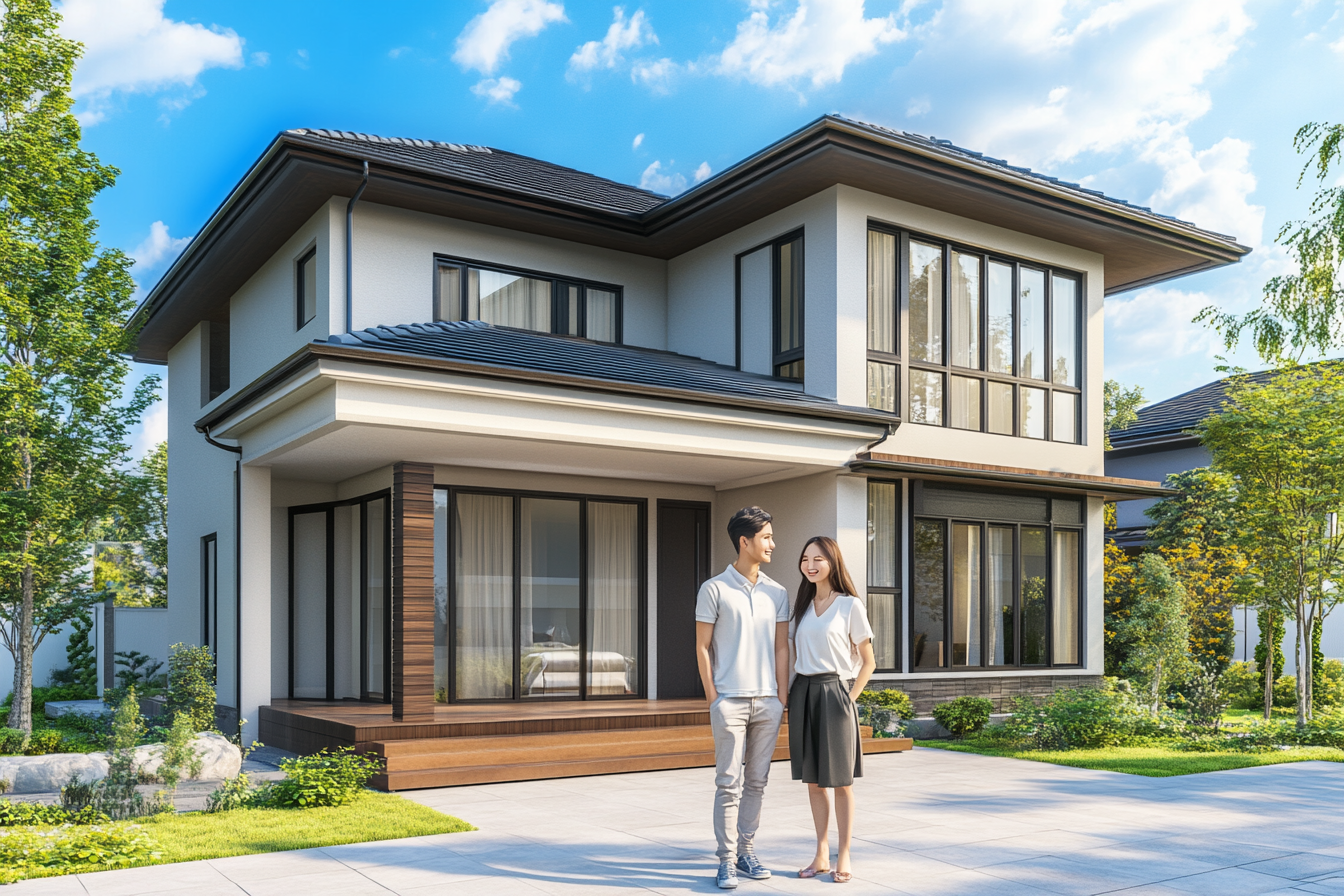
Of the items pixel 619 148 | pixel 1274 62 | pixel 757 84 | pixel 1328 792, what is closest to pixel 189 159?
pixel 619 148

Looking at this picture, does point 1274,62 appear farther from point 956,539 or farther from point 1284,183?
point 956,539

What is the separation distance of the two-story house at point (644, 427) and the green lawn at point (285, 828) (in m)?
2.13

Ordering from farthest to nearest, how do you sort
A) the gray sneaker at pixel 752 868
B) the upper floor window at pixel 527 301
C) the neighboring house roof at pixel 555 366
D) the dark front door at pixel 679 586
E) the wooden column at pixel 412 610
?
the dark front door at pixel 679 586 < the upper floor window at pixel 527 301 < the wooden column at pixel 412 610 < the neighboring house roof at pixel 555 366 < the gray sneaker at pixel 752 868

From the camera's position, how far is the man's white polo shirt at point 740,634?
18.0ft

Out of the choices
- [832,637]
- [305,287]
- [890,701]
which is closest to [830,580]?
[832,637]

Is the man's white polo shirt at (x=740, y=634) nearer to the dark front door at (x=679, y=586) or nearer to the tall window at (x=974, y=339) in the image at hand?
the tall window at (x=974, y=339)

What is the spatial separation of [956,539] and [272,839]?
28.8ft

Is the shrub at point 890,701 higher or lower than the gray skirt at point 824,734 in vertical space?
lower

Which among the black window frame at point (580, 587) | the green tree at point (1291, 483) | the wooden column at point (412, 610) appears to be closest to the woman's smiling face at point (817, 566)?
the wooden column at point (412, 610)

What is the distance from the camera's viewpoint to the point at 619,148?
53.8 meters

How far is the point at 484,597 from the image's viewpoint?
11.6m

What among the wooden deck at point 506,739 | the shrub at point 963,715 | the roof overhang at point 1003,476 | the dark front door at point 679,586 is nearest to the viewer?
the wooden deck at point 506,739

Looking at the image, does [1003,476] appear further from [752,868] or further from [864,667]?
[752,868]

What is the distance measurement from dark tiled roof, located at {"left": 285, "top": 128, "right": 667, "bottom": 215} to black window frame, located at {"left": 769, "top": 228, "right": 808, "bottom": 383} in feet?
6.26
